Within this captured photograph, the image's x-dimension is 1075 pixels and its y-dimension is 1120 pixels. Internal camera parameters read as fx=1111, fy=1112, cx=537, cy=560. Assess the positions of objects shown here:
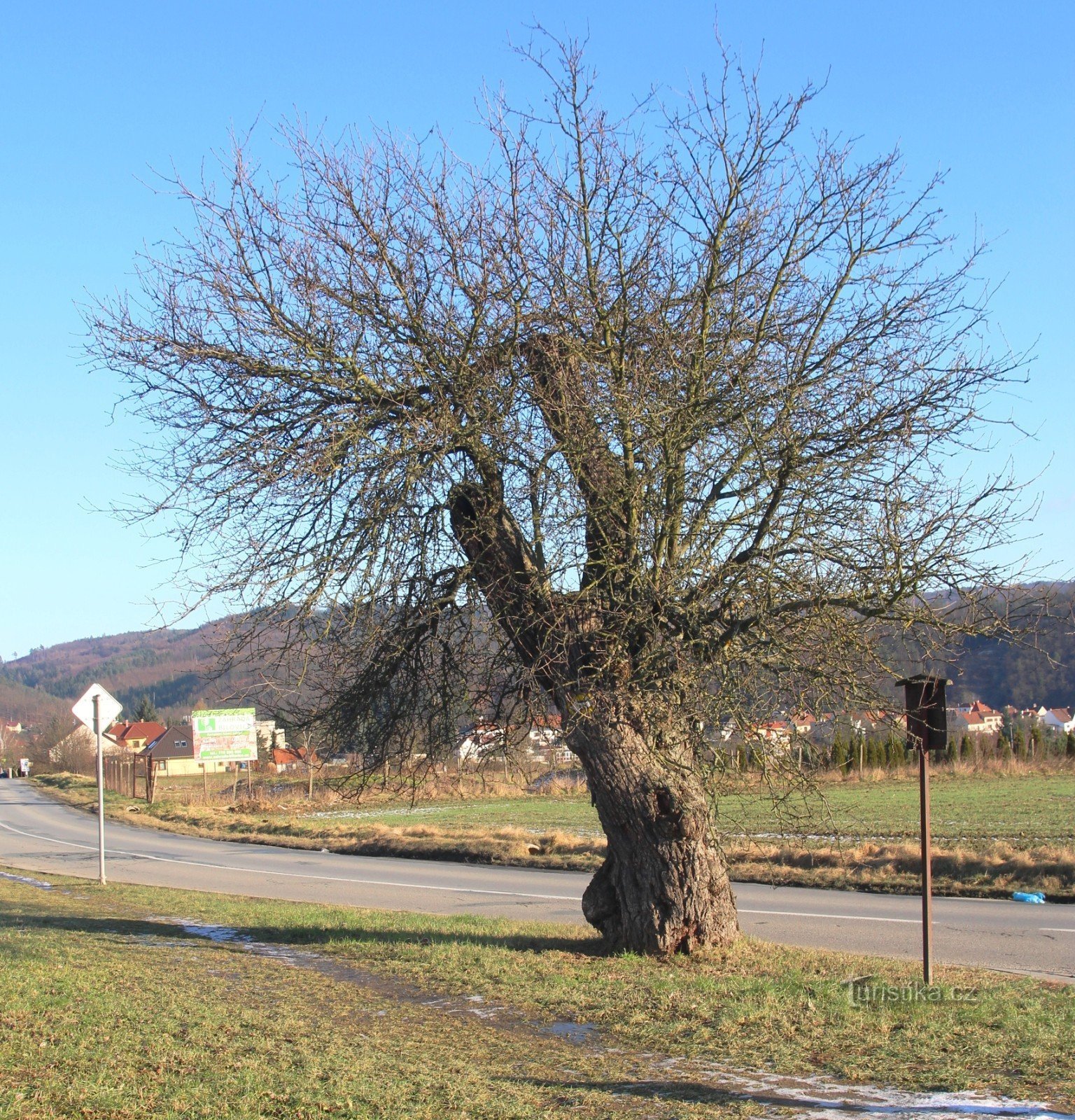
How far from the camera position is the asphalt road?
41.1 ft

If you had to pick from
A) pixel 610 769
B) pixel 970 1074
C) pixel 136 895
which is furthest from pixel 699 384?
pixel 136 895

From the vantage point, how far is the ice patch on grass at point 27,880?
18.9 meters

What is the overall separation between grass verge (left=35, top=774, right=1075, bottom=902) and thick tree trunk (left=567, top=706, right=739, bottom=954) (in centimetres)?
64

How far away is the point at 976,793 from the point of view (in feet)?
124

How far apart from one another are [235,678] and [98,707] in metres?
10.2

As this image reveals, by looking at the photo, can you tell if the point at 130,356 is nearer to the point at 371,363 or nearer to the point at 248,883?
the point at 371,363

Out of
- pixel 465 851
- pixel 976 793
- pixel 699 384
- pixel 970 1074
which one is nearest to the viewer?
pixel 970 1074

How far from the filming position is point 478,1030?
23.5 ft

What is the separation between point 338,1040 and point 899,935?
28.2ft

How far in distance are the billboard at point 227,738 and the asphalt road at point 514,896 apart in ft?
65.4

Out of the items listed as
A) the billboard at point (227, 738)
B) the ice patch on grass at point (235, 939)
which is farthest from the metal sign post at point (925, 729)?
the billboard at point (227, 738)

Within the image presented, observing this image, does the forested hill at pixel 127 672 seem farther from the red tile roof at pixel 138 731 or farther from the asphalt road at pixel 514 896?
the asphalt road at pixel 514 896

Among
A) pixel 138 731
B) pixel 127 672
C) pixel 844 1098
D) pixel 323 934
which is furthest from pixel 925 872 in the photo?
pixel 138 731

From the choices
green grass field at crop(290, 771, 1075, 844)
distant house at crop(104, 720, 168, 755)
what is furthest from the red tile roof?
green grass field at crop(290, 771, 1075, 844)
